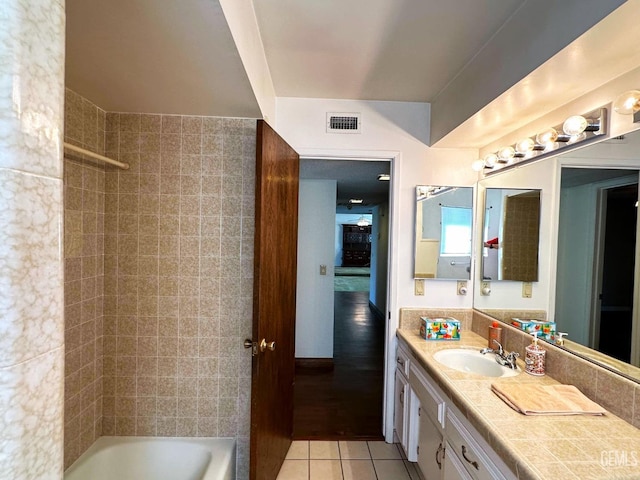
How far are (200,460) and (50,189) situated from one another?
192 cm

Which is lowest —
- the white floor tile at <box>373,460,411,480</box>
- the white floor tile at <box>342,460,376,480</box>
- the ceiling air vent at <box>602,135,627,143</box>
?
A: the white floor tile at <box>373,460,411,480</box>

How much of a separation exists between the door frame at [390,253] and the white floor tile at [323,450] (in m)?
0.39

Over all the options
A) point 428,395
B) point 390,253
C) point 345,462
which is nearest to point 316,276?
point 390,253

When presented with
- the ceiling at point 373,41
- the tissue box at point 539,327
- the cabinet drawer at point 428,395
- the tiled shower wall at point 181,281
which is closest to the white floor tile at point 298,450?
the tiled shower wall at point 181,281

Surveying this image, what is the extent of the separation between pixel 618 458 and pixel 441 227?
153cm

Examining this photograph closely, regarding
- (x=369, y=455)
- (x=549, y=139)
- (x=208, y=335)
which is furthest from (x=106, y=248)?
(x=549, y=139)

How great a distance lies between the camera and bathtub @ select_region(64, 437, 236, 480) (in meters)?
1.75

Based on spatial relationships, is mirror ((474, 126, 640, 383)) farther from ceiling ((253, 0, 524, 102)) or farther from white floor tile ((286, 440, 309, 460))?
white floor tile ((286, 440, 309, 460))

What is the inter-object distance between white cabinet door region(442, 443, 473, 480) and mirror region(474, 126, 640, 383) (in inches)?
28.2

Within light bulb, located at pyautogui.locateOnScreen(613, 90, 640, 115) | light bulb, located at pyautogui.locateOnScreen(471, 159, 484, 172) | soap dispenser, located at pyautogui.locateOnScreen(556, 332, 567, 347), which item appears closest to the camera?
light bulb, located at pyautogui.locateOnScreen(613, 90, 640, 115)

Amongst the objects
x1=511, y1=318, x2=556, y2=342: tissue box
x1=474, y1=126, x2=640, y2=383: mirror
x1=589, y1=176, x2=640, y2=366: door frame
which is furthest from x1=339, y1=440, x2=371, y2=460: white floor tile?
x1=589, y1=176, x2=640, y2=366: door frame

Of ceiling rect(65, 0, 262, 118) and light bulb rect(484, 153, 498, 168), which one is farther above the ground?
ceiling rect(65, 0, 262, 118)

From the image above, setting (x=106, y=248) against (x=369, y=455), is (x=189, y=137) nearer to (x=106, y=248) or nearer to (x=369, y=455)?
(x=106, y=248)

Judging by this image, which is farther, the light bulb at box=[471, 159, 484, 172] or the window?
the window
